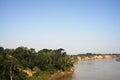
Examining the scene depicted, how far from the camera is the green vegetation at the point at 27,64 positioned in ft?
131

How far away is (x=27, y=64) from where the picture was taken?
62250 mm

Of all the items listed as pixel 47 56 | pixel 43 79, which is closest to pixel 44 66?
pixel 47 56

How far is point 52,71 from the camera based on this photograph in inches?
2613

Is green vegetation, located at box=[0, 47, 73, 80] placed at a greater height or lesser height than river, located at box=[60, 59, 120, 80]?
greater

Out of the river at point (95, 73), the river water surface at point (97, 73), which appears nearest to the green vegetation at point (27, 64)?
the river at point (95, 73)

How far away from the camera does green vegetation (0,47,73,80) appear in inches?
1569

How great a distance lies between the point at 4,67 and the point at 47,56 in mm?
36683

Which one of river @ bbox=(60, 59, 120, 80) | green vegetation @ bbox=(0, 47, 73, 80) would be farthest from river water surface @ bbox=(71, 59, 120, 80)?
green vegetation @ bbox=(0, 47, 73, 80)

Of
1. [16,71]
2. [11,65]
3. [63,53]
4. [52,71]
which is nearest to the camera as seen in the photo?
[11,65]

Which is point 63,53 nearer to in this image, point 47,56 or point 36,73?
point 47,56

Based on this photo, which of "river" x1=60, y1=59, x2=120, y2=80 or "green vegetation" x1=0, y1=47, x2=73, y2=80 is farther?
"river" x1=60, y1=59, x2=120, y2=80

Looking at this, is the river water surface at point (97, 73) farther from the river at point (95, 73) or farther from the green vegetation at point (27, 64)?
the green vegetation at point (27, 64)

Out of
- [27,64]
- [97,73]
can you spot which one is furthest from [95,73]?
[27,64]

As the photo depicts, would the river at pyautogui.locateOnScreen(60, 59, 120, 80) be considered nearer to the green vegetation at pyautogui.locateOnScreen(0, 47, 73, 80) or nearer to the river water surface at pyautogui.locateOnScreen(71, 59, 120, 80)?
the river water surface at pyautogui.locateOnScreen(71, 59, 120, 80)
